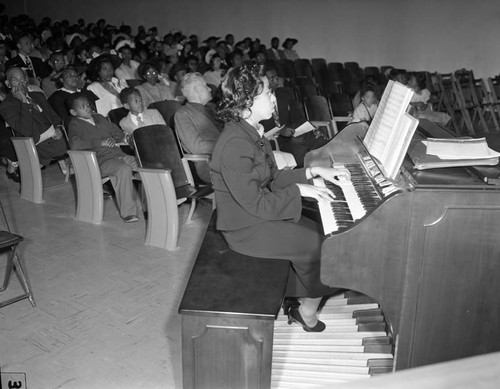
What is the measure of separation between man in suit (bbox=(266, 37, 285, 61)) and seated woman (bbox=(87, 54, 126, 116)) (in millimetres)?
4137

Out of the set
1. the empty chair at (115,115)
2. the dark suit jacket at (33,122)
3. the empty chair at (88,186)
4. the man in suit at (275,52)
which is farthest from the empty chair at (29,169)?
the man in suit at (275,52)

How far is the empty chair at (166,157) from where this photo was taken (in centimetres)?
383

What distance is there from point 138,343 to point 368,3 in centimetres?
925

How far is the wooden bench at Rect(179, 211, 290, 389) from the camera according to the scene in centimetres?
193

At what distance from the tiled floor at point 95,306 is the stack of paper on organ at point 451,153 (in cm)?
133

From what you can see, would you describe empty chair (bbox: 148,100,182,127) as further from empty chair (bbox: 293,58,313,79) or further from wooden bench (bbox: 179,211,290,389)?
empty chair (bbox: 293,58,313,79)

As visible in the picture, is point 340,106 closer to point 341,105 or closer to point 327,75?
point 341,105

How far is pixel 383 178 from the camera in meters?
2.28

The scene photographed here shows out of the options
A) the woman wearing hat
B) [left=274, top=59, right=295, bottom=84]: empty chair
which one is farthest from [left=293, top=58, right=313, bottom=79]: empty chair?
the woman wearing hat

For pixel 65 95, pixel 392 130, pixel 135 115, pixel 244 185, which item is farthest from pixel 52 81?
pixel 392 130

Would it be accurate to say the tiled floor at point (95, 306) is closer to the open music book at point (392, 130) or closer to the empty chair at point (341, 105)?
the open music book at point (392, 130)

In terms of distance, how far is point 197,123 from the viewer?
3.96 meters

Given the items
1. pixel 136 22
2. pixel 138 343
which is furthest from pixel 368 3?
pixel 138 343

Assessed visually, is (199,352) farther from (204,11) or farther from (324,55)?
(204,11)
